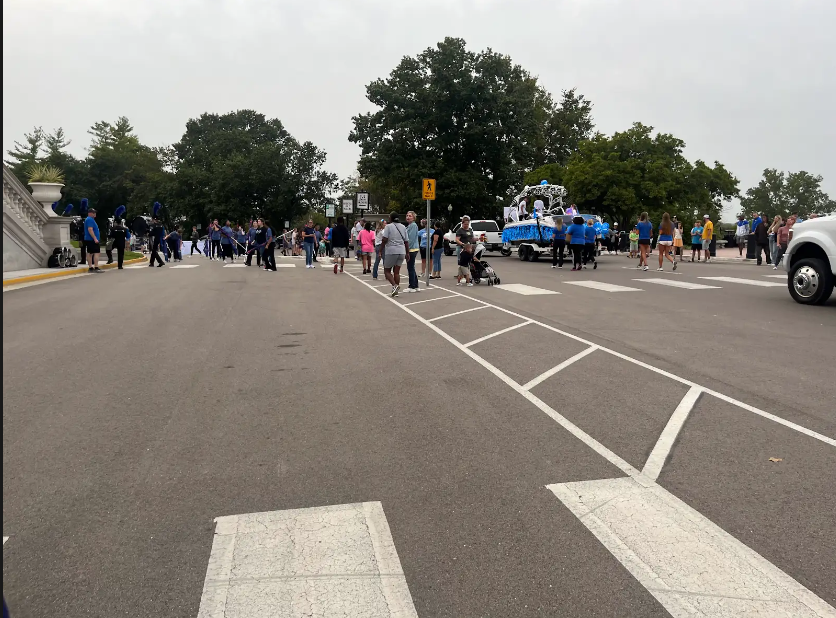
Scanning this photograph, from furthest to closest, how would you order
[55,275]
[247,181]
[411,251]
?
[247,181], [55,275], [411,251]

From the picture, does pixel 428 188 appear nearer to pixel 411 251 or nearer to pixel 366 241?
pixel 411 251

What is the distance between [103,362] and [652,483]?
19.8 ft

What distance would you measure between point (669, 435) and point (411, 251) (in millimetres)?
12002

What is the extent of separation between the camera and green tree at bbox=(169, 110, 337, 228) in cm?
7325

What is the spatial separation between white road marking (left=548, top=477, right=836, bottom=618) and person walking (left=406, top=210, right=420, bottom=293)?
12.2 m

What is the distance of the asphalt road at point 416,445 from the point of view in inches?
123

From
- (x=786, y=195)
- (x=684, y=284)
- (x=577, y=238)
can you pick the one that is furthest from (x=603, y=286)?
(x=786, y=195)

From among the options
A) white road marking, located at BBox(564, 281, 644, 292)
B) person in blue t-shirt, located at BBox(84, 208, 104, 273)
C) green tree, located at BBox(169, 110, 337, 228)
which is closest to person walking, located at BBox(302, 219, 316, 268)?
person in blue t-shirt, located at BBox(84, 208, 104, 273)

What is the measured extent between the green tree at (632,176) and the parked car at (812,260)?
40.6m

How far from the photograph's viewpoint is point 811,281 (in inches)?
490

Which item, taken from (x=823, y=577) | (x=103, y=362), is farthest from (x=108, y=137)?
(x=823, y=577)

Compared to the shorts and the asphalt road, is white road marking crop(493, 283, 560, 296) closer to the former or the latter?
the shorts

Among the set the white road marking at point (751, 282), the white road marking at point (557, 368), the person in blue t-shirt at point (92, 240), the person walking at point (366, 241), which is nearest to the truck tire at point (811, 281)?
the white road marking at point (751, 282)

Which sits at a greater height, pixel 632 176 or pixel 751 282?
pixel 632 176
